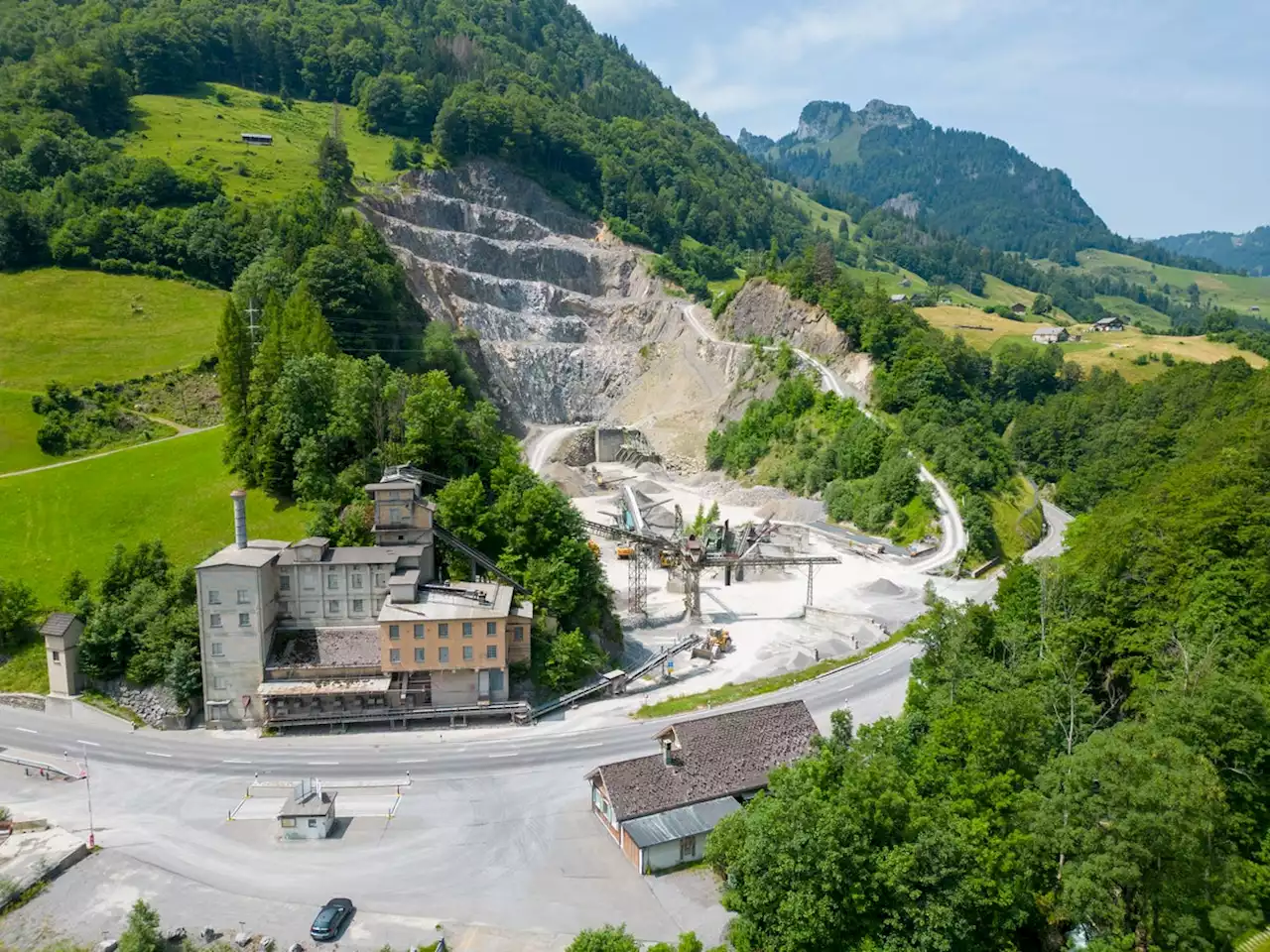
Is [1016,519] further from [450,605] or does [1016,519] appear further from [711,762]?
[450,605]

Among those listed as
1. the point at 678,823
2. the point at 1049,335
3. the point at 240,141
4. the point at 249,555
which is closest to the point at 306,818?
the point at 678,823

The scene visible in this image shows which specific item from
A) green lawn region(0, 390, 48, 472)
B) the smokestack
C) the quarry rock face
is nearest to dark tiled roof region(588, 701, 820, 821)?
the smokestack

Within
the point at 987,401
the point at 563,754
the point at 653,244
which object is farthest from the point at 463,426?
the point at 653,244

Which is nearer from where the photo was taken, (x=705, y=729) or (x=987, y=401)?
(x=705, y=729)

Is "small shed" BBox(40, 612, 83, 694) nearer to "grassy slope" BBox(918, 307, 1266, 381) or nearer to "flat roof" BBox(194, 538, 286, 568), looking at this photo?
"flat roof" BBox(194, 538, 286, 568)

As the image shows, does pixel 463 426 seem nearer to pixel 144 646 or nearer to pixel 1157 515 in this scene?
pixel 144 646

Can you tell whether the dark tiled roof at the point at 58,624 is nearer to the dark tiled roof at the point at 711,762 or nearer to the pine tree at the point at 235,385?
the pine tree at the point at 235,385

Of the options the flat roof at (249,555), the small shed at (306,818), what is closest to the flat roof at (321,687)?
the flat roof at (249,555)
